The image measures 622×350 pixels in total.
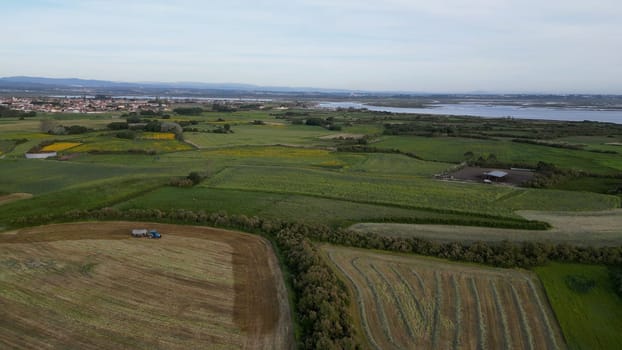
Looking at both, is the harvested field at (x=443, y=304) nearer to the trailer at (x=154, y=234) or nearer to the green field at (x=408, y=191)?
the trailer at (x=154, y=234)

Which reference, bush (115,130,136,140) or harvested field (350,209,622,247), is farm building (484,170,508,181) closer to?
harvested field (350,209,622,247)

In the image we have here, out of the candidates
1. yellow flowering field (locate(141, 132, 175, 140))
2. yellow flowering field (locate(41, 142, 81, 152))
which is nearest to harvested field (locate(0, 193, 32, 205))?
yellow flowering field (locate(41, 142, 81, 152))

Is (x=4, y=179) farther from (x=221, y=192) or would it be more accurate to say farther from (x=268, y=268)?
(x=268, y=268)

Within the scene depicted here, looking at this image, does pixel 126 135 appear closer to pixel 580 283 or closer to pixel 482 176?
pixel 482 176

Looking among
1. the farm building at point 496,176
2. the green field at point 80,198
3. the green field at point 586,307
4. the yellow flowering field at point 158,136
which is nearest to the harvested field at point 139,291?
the green field at point 80,198

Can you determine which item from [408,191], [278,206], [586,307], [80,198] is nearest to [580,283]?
[586,307]
